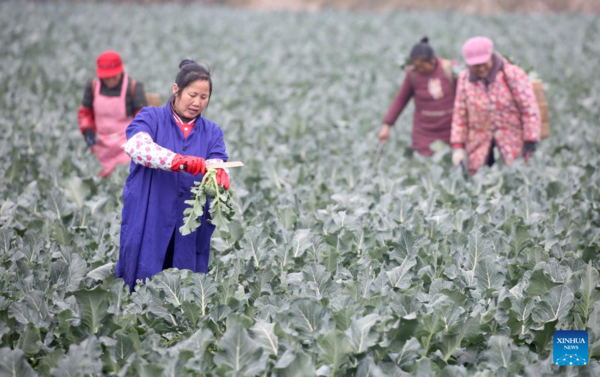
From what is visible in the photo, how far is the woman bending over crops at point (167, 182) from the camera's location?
370cm

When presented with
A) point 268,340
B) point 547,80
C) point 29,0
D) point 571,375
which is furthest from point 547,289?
point 29,0

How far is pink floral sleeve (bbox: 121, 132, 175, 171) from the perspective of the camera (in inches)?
139

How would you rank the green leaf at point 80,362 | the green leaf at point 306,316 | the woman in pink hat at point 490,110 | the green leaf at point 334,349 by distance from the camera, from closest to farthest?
the green leaf at point 80,362 → the green leaf at point 334,349 → the green leaf at point 306,316 → the woman in pink hat at point 490,110

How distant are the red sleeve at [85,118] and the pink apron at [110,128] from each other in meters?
0.05

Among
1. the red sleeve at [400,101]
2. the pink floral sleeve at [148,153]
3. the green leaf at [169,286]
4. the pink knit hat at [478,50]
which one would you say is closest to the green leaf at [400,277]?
the green leaf at [169,286]

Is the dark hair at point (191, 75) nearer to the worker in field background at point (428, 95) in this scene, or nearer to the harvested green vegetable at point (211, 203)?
the harvested green vegetable at point (211, 203)

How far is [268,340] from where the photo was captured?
3250 millimetres

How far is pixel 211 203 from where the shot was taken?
3.71m

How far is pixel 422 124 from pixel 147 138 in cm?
436

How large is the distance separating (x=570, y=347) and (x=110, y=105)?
460cm

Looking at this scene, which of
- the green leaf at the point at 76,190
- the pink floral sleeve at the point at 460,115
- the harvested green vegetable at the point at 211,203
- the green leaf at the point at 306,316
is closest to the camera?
the green leaf at the point at 306,316

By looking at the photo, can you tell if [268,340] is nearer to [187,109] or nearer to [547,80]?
[187,109]

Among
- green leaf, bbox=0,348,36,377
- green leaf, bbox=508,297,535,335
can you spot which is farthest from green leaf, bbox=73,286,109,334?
green leaf, bbox=508,297,535,335

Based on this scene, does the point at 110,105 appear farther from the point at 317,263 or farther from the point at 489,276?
the point at 489,276
